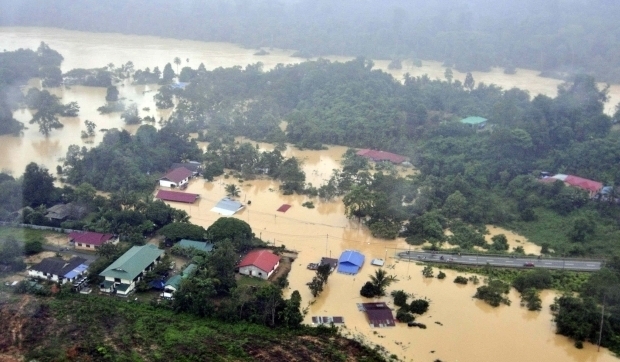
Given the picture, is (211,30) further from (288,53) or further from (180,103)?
(180,103)

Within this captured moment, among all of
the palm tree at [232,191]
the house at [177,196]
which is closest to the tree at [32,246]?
the house at [177,196]

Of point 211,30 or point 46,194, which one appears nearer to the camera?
point 46,194

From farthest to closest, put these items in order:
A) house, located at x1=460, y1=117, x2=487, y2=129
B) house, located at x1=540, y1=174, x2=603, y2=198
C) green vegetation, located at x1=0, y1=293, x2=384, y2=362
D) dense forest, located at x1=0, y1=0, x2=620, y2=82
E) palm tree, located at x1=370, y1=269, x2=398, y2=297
→ 1. dense forest, located at x1=0, y1=0, x2=620, y2=82
2. house, located at x1=460, y1=117, x2=487, y2=129
3. house, located at x1=540, y1=174, x2=603, y2=198
4. palm tree, located at x1=370, y1=269, x2=398, y2=297
5. green vegetation, located at x1=0, y1=293, x2=384, y2=362

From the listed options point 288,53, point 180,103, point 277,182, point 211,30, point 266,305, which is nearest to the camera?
point 266,305

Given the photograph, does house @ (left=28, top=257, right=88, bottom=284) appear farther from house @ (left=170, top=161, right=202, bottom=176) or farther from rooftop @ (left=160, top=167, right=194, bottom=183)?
house @ (left=170, top=161, right=202, bottom=176)

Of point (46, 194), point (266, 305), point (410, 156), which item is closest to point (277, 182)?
point (410, 156)

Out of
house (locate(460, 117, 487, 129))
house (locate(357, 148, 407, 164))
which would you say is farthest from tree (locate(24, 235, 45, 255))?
house (locate(460, 117, 487, 129))

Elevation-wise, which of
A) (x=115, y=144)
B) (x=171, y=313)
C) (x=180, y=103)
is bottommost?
(x=171, y=313)
